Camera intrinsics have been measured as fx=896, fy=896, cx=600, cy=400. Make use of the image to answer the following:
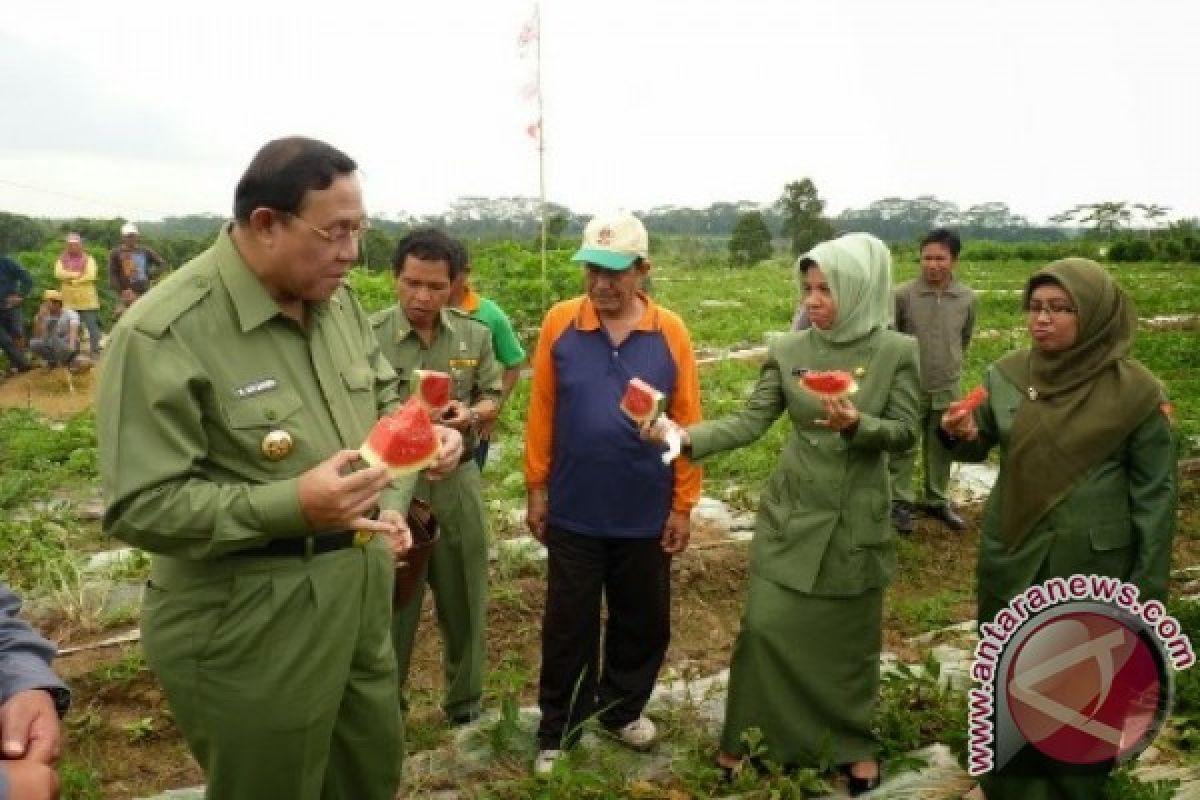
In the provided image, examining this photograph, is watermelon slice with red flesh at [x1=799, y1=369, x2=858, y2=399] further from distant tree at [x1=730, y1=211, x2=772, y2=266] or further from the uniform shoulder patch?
distant tree at [x1=730, y1=211, x2=772, y2=266]

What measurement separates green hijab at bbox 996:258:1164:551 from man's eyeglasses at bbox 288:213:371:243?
2.47 metres

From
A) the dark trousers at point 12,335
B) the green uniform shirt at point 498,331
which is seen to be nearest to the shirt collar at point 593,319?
the green uniform shirt at point 498,331

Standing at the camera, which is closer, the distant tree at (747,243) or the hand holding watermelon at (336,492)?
the hand holding watermelon at (336,492)

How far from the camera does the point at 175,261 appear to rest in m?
26.4

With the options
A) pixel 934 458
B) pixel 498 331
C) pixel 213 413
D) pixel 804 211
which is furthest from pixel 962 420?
pixel 804 211

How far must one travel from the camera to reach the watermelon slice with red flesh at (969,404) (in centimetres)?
344

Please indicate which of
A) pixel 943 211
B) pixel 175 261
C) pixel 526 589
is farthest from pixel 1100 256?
pixel 943 211

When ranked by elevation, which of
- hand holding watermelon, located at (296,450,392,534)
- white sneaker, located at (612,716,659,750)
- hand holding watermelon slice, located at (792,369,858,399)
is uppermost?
hand holding watermelon slice, located at (792,369,858,399)

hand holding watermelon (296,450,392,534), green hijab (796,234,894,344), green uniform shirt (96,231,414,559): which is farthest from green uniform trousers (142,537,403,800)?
green hijab (796,234,894,344)

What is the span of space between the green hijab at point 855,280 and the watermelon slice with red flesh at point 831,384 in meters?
0.20

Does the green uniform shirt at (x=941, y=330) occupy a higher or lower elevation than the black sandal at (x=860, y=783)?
higher

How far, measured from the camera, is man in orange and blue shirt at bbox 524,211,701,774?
344 centimetres

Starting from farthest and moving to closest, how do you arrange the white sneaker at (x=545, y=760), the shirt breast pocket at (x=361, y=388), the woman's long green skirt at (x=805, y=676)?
1. the white sneaker at (x=545, y=760)
2. the woman's long green skirt at (x=805, y=676)
3. the shirt breast pocket at (x=361, y=388)

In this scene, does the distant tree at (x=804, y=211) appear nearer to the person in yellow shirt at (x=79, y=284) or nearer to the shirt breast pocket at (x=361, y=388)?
the person in yellow shirt at (x=79, y=284)
